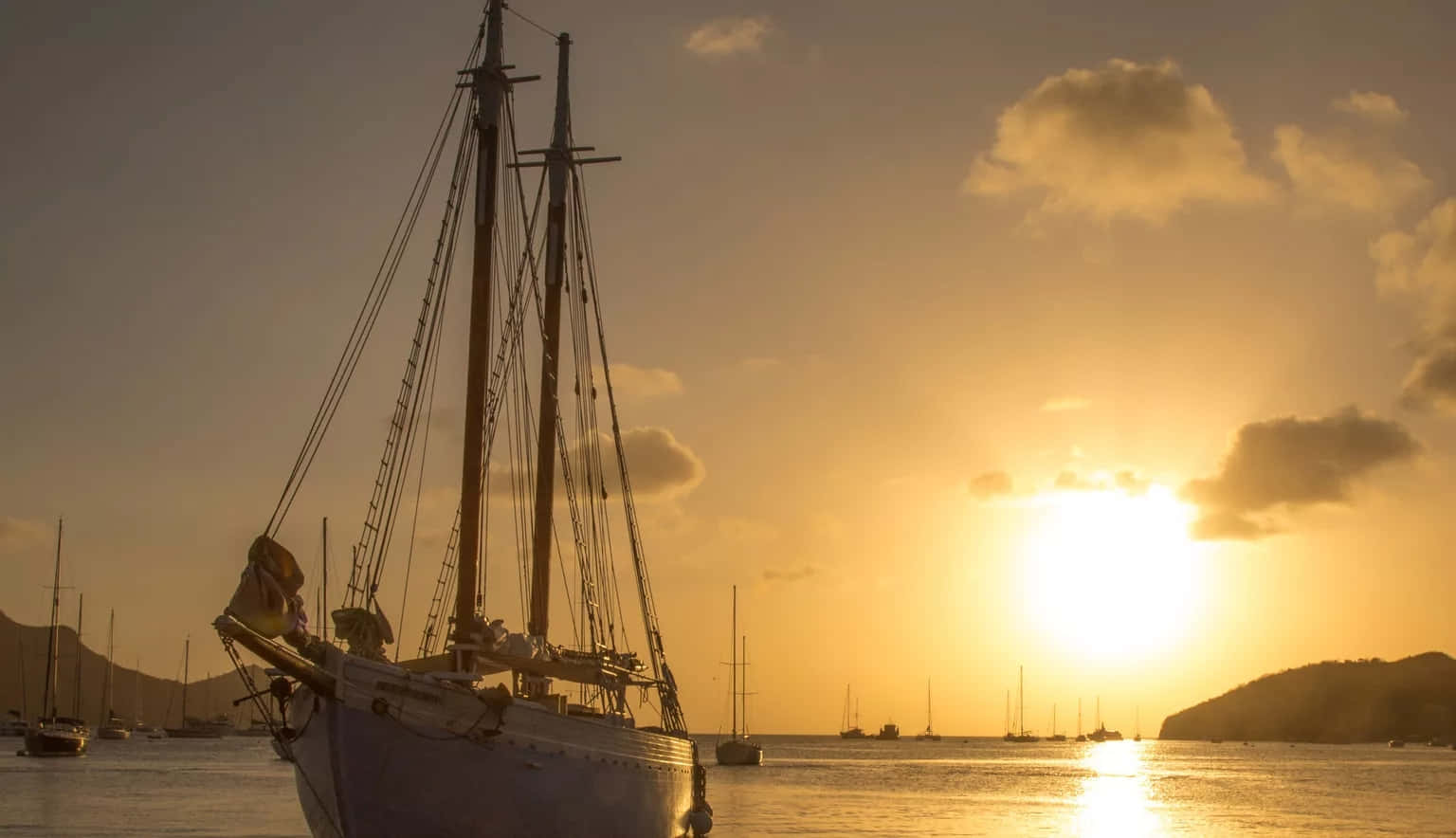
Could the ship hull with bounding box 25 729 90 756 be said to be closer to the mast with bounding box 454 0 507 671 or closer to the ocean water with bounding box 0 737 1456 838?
the ocean water with bounding box 0 737 1456 838

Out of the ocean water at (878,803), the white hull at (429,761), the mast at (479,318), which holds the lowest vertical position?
the ocean water at (878,803)

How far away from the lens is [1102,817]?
97250mm

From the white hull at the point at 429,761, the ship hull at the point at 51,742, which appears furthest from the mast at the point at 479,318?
the ship hull at the point at 51,742

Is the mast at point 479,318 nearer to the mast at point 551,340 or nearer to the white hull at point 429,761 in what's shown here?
the white hull at point 429,761

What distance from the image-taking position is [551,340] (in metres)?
59.0

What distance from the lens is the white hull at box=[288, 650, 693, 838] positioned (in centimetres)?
3456

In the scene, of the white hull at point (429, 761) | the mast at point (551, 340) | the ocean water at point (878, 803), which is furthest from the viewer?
the ocean water at point (878, 803)

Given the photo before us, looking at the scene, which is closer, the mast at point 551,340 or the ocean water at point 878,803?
the mast at point 551,340

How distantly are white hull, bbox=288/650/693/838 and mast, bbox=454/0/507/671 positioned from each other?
9.02 feet

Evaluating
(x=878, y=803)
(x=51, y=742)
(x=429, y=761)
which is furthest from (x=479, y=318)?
(x=51, y=742)

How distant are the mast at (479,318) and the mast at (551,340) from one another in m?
11.2

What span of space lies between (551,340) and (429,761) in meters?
26.1

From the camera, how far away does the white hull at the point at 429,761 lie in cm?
3456

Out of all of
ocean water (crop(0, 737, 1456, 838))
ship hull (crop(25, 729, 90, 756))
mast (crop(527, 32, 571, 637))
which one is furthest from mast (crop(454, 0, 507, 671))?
ship hull (crop(25, 729, 90, 756))
